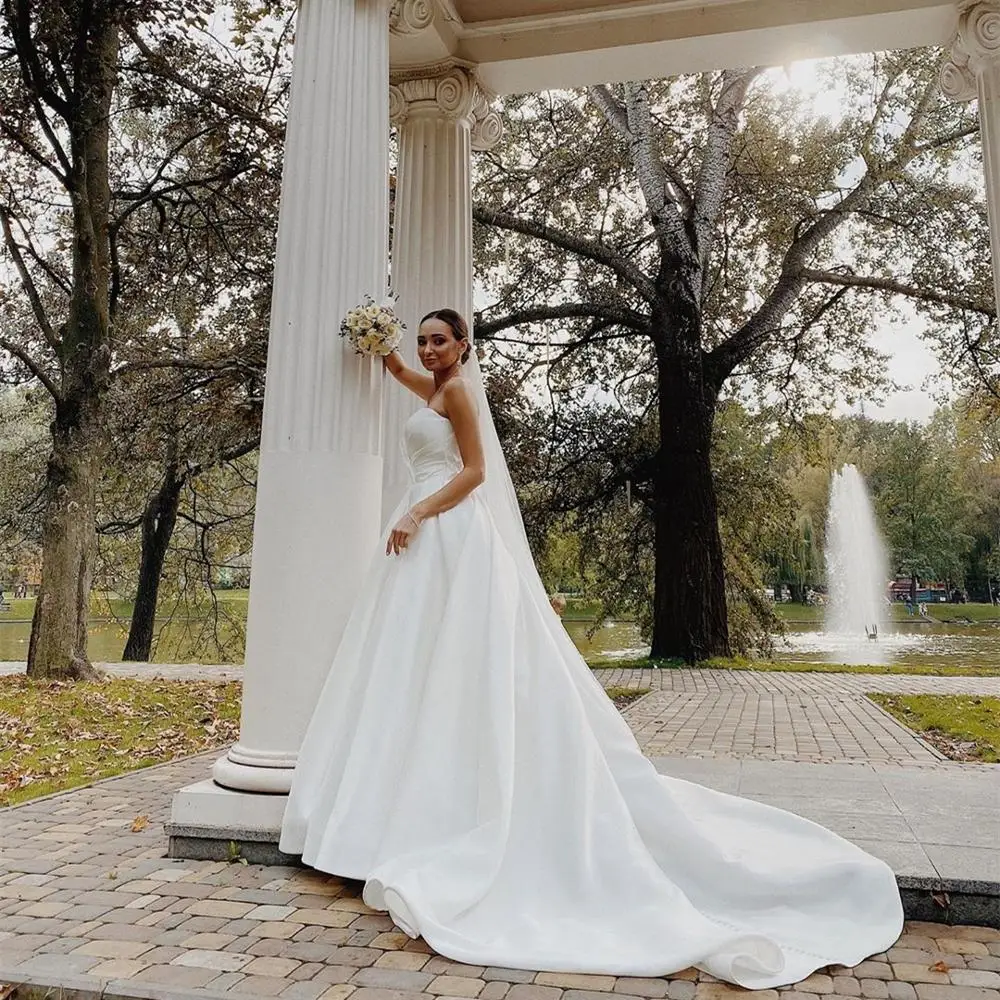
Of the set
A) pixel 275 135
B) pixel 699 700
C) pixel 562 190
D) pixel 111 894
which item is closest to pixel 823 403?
pixel 562 190

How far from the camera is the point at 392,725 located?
143 inches

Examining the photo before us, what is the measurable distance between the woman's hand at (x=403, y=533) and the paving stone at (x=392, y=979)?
1.70 m

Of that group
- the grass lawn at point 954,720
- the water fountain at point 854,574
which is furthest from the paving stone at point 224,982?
the water fountain at point 854,574

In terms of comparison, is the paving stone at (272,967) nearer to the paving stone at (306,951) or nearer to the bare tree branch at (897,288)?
the paving stone at (306,951)

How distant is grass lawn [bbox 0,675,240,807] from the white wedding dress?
2.98 meters

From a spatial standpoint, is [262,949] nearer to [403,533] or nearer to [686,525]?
[403,533]

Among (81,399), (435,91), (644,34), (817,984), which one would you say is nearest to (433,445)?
(817,984)

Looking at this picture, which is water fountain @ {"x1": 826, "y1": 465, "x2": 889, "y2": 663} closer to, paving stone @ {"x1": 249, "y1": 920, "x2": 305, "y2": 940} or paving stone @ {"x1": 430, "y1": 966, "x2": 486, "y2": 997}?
paving stone @ {"x1": 249, "y1": 920, "x2": 305, "y2": 940}

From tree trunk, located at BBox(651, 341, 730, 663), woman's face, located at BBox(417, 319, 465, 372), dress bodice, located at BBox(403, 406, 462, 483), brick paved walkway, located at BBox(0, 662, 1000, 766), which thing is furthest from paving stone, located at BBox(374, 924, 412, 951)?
tree trunk, located at BBox(651, 341, 730, 663)

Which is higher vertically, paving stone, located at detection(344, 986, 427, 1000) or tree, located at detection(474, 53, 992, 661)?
tree, located at detection(474, 53, 992, 661)

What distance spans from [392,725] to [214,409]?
10422 mm

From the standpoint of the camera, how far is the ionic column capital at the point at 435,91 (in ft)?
19.5

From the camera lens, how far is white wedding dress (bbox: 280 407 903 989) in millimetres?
2900

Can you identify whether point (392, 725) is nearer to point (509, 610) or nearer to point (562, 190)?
point (509, 610)
